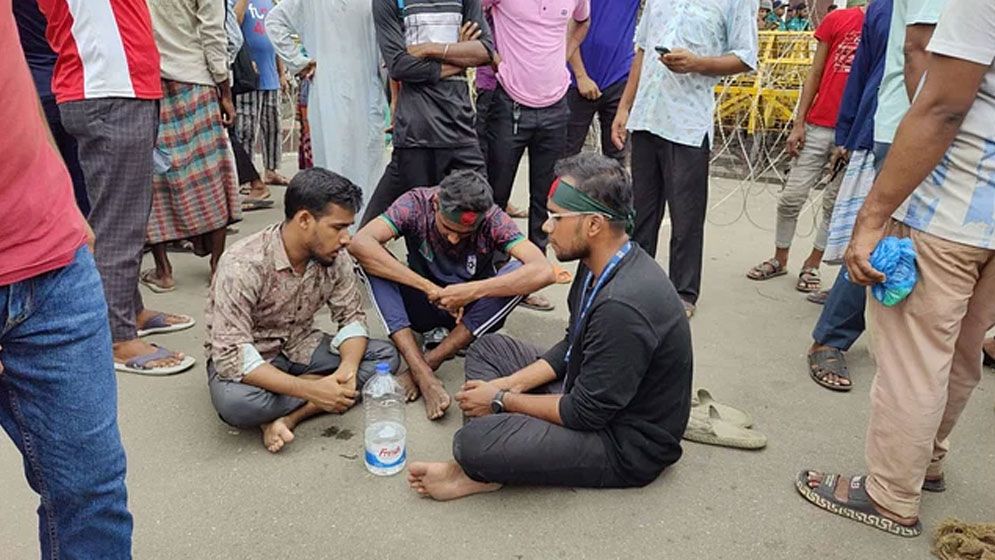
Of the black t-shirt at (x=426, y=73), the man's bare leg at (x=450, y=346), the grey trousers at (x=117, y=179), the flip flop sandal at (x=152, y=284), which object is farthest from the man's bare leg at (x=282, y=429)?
the flip flop sandal at (x=152, y=284)

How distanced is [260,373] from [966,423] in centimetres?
286

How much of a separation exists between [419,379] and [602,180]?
1.27 meters

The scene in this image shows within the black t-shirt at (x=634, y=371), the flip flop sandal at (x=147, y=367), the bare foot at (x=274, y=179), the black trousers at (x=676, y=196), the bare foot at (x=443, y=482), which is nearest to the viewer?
the black t-shirt at (x=634, y=371)

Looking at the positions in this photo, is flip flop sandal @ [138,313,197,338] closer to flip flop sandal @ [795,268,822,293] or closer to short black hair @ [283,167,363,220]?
short black hair @ [283,167,363,220]

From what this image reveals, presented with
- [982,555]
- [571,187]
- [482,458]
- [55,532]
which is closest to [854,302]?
[982,555]

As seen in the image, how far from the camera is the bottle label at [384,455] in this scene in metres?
2.52

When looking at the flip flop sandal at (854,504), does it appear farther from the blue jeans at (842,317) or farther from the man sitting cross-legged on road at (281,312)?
the man sitting cross-legged on road at (281,312)

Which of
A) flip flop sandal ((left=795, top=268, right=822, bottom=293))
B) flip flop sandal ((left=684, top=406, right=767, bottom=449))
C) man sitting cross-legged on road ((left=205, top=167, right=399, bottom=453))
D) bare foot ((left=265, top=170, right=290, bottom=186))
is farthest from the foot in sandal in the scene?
bare foot ((left=265, top=170, right=290, bottom=186))

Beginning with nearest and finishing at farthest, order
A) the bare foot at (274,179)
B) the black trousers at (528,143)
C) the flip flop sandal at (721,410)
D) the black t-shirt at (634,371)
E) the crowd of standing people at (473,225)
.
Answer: the crowd of standing people at (473,225)
the black t-shirt at (634,371)
the flip flop sandal at (721,410)
the black trousers at (528,143)
the bare foot at (274,179)

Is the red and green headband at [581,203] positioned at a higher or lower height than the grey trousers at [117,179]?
higher

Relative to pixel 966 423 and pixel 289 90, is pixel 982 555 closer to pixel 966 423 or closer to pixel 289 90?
pixel 966 423

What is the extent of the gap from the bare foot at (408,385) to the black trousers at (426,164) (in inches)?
49.4

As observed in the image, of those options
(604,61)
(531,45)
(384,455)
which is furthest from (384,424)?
(604,61)

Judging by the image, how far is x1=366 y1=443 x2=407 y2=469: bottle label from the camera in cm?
252
